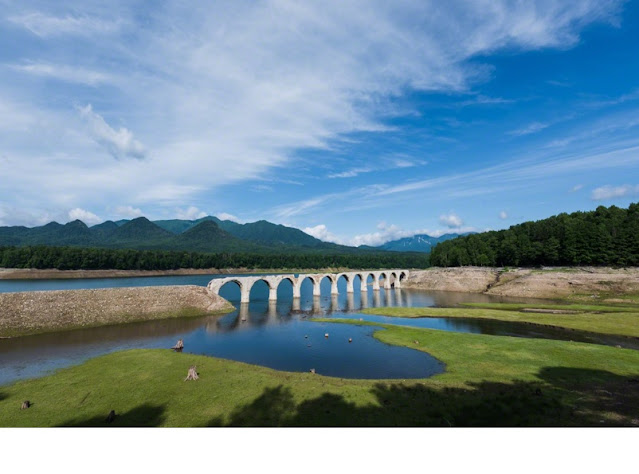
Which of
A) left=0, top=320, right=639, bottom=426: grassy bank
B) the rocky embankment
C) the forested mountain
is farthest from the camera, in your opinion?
the forested mountain

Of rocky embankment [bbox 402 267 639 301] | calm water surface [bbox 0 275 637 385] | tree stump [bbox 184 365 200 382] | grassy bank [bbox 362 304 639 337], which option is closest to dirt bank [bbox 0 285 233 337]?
calm water surface [bbox 0 275 637 385]

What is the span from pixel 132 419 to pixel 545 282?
124 m

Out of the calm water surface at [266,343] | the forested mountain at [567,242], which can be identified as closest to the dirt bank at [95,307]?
the calm water surface at [266,343]

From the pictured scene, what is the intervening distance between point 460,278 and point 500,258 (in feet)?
119

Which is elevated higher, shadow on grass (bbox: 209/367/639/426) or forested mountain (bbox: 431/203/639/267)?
forested mountain (bbox: 431/203/639/267)

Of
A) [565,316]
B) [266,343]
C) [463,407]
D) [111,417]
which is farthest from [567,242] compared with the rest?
[111,417]

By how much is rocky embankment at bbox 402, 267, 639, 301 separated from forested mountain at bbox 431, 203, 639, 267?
9.90 meters

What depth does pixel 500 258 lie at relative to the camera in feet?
511

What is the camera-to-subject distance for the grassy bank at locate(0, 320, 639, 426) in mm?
20984

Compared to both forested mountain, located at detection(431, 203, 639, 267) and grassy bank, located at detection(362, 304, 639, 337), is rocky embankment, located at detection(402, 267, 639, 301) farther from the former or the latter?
grassy bank, located at detection(362, 304, 639, 337)

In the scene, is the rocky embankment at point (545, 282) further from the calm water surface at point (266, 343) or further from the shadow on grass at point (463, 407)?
the shadow on grass at point (463, 407)

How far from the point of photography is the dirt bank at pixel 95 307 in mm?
53938

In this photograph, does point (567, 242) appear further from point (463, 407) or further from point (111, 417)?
point (111, 417)

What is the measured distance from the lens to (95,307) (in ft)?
205
